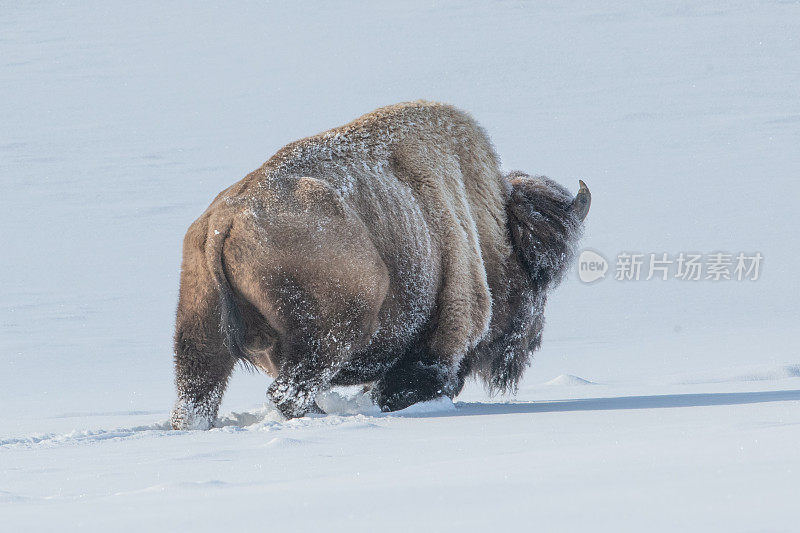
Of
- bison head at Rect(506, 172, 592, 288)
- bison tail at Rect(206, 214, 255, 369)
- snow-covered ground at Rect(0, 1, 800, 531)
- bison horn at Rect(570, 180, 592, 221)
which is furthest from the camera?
bison horn at Rect(570, 180, 592, 221)

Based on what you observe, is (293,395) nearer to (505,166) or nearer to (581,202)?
(581,202)

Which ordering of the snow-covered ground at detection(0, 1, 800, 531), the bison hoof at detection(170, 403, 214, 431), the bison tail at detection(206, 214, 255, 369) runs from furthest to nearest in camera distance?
the bison hoof at detection(170, 403, 214, 431) < the bison tail at detection(206, 214, 255, 369) < the snow-covered ground at detection(0, 1, 800, 531)

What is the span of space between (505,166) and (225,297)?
9.41m

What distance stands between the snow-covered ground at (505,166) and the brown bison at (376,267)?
0.27 meters

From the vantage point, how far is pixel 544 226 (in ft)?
18.0

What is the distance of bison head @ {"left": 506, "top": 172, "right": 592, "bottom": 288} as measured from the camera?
5430 mm

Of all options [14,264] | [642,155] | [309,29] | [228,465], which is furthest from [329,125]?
[228,465]

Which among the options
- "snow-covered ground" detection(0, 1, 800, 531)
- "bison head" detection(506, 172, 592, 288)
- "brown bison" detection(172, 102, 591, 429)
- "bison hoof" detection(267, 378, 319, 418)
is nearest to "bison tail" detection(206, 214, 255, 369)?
"brown bison" detection(172, 102, 591, 429)

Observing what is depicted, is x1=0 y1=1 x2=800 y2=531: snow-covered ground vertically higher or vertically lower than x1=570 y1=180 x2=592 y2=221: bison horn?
lower

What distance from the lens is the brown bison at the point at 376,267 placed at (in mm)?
4168

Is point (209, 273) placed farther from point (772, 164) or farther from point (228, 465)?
point (772, 164)

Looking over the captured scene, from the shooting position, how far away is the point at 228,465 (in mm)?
2912

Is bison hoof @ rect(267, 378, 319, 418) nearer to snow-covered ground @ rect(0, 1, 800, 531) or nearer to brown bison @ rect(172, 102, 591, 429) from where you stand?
brown bison @ rect(172, 102, 591, 429)

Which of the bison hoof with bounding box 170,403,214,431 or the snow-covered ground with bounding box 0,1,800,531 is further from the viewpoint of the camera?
the bison hoof with bounding box 170,403,214,431
